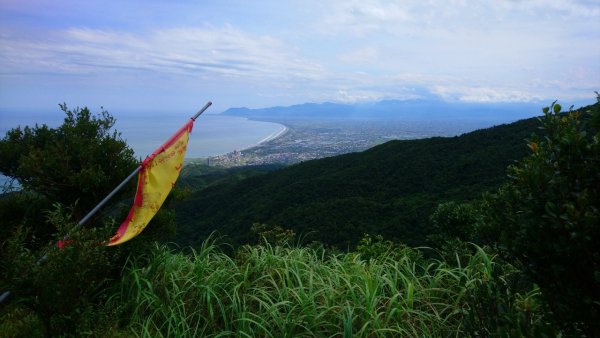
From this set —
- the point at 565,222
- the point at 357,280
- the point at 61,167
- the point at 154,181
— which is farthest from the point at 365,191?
the point at 565,222

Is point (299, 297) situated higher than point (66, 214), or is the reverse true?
point (66, 214)

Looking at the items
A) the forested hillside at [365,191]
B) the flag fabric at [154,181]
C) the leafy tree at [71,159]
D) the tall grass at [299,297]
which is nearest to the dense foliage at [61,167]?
the leafy tree at [71,159]

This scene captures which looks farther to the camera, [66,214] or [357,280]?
[357,280]

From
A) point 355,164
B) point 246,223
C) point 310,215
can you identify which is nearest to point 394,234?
point 310,215

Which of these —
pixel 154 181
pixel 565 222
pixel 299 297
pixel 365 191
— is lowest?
pixel 365 191

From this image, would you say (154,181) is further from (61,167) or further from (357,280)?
(357,280)

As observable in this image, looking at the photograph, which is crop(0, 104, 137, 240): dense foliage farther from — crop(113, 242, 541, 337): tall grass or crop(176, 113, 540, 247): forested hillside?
crop(176, 113, 540, 247): forested hillside

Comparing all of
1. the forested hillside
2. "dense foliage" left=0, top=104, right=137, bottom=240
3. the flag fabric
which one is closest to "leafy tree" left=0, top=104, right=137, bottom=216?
"dense foliage" left=0, top=104, right=137, bottom=240

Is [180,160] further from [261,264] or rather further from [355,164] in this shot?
[355,164]
